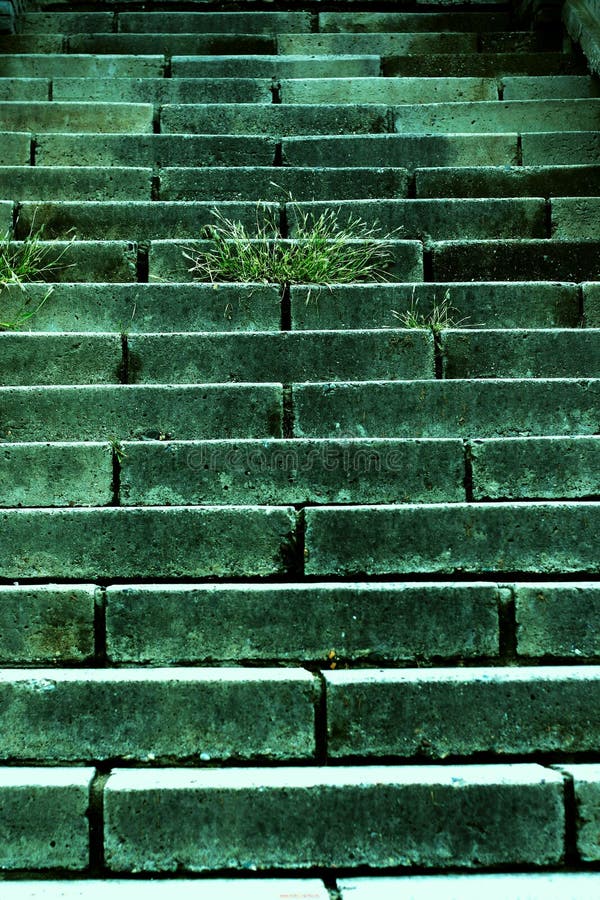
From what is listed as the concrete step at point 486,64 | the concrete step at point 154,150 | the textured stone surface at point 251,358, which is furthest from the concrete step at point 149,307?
the concrete step at point 486,64

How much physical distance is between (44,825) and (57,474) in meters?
1.16

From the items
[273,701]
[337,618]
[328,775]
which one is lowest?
[328,775]

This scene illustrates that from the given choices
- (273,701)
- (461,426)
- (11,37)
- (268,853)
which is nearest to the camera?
(268,853)

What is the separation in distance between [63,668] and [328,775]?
0.88m

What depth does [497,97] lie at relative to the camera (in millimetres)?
5105

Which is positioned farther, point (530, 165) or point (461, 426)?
point (530, 165)

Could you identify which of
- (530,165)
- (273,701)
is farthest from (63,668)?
(530,165)

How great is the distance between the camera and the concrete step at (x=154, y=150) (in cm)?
446

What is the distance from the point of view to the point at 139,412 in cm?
307

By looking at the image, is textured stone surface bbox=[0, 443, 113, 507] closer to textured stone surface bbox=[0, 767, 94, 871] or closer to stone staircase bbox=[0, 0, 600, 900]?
stone staircase bbox=[0, 0, 600, 900]

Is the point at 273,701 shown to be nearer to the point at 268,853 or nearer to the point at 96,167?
the point at 268,853

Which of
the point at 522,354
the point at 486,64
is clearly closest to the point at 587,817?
the point at 522,354

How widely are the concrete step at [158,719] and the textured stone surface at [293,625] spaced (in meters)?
0.17

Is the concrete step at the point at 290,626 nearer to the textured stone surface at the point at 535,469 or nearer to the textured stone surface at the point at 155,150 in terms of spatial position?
the textured stone surface at the point at 535,469
